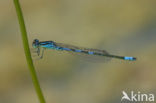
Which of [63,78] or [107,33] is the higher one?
[107,33]

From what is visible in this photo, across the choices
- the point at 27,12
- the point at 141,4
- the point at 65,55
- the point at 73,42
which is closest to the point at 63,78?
the point at 65,55

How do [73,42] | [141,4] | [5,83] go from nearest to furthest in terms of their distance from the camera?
[5,83], [73,42], [141,4]

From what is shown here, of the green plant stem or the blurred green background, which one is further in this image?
the blurred green background

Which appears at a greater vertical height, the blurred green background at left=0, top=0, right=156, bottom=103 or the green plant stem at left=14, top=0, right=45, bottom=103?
the green plant stem at left=14, top=0, right=45, bottom=103

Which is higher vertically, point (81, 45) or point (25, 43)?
point (25, 43)

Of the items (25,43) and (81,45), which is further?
(81,45)

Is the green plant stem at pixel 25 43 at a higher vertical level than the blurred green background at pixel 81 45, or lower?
higher

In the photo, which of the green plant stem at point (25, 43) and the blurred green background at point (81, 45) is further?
the blurred green background at point (81, 45)

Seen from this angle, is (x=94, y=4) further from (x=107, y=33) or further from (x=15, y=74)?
(x=15, y=74)
